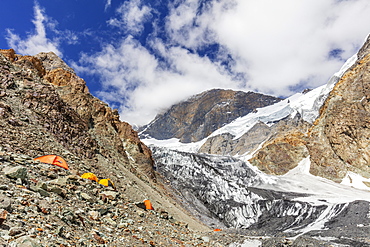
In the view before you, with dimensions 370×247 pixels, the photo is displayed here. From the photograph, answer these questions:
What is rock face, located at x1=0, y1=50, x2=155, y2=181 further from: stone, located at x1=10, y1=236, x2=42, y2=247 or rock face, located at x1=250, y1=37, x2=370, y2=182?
rock face, located at x1=250, y1=37, x2=370, y2=182

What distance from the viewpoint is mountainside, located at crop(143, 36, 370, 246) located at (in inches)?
1497

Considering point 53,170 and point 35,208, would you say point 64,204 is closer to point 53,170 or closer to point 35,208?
point 35,208

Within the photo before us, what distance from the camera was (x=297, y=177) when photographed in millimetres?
73000

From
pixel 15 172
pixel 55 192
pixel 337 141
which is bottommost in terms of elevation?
pixel 55 192

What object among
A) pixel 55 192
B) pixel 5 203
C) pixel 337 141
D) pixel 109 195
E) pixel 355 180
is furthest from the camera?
pixel 337 141

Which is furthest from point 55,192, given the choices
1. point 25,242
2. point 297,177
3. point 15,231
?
point 297,177

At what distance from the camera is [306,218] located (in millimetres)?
38031

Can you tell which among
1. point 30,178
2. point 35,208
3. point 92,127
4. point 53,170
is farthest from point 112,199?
point 92,127

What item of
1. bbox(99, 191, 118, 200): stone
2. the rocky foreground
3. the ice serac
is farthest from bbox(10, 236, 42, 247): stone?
the ice serac

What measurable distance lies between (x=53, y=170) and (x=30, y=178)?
2149mm

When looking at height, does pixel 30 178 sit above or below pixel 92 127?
below

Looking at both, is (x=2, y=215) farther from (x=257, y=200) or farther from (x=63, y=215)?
(x=257, y=200)

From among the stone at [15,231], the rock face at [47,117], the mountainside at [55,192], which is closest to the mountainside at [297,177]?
the mountainside at [55,192]

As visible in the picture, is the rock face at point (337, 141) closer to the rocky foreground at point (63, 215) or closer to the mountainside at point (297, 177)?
the mountainside at point (297, 177)
